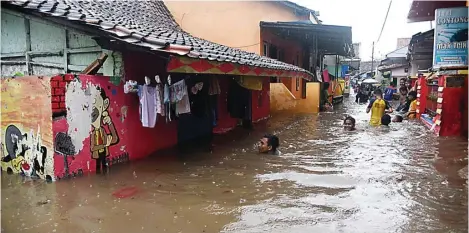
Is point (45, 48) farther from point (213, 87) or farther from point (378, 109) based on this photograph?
point (378, 109)

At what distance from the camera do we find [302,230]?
14.4 feet

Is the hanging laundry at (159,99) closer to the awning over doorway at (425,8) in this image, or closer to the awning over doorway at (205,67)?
the awning over doorway at (205,67)

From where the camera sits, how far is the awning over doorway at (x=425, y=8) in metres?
12.8

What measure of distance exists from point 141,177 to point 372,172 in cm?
436

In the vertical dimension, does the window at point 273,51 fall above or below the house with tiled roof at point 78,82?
above

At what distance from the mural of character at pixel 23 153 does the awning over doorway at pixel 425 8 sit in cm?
1242

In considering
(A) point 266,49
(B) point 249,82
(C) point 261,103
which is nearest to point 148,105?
(B) point 249,82

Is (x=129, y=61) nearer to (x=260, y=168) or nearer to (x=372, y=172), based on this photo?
(x=260, y=168)

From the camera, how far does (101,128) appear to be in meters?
6.86

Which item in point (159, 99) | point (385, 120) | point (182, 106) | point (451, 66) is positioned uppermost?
point (451, 66)

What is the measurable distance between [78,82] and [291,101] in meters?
14.0

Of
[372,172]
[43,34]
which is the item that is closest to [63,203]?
[43,34]

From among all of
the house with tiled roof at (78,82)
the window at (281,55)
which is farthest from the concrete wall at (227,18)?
the house with tiled roof at (78,82)

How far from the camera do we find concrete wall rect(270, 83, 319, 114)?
1895cm
